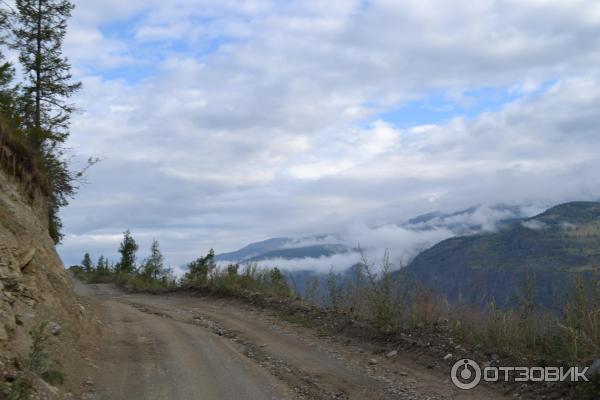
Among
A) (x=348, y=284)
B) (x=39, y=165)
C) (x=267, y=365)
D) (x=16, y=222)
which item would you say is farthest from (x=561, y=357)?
(x=39, y=165)

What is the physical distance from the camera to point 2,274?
360 inches

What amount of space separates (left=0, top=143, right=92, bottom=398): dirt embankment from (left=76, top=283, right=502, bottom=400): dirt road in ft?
3.11

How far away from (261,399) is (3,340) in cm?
390

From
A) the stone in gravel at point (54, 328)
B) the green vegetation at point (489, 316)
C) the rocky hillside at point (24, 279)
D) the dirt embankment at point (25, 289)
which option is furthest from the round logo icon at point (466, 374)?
the stone in gravel at point (54, 328)

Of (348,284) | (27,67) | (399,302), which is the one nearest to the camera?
(399,302)

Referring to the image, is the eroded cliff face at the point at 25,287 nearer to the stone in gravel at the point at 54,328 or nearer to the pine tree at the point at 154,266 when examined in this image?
the stone in gravel at the point at 54,328

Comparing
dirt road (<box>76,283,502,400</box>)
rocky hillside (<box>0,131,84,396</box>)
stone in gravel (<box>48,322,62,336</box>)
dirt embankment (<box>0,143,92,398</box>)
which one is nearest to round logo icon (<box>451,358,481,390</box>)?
dirt road (<box>76,283,502,400</box>)

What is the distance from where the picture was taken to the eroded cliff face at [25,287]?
26.3 feet

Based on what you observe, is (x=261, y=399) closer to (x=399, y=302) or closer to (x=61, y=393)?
(x=61, y=393)

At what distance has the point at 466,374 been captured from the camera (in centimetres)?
1002

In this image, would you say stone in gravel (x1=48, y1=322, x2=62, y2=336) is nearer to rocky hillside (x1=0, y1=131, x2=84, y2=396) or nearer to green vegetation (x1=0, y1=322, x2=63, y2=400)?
rocky hillside (x1=0, y1=131, x2=84, y2=396)

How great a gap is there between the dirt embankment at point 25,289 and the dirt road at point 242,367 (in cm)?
95

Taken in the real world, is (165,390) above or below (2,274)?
below

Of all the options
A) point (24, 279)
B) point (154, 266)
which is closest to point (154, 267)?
point (154, 266)
